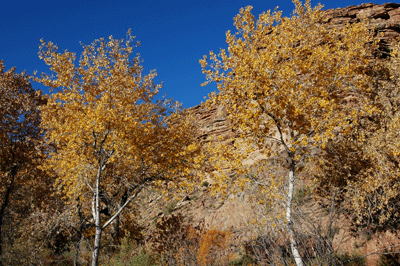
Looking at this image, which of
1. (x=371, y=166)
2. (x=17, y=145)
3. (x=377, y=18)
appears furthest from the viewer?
(x=377, y=18)

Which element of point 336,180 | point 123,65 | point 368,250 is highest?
point 123,65

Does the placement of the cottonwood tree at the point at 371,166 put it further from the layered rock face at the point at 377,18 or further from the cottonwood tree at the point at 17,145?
the cottonwood tree at the point at 17,145

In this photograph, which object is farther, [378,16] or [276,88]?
[378,16]

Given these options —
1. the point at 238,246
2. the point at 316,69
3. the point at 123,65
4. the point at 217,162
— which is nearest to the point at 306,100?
the point at 316,69

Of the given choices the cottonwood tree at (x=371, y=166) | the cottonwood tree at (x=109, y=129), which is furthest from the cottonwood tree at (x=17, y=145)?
the cottonwood tree at (x=371, y=166)

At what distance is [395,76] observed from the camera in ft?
38.1

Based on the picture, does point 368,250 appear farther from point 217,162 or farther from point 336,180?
point 217,162

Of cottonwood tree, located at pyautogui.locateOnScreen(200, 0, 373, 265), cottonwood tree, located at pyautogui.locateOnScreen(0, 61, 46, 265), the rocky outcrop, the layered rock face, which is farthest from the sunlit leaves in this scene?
the rocky outcrop

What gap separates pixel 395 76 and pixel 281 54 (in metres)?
7.87

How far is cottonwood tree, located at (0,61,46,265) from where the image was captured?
10711 millimetres

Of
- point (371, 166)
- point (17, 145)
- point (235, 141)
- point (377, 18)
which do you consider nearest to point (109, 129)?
point (235, 141)

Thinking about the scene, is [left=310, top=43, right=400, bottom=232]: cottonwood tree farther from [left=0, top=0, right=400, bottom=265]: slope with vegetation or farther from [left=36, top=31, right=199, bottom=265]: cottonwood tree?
[left=36, top=31, right=199, bottom=265]: cottonwood tree

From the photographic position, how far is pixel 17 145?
11.0 m

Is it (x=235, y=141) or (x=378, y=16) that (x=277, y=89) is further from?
(x=378, y=16)
